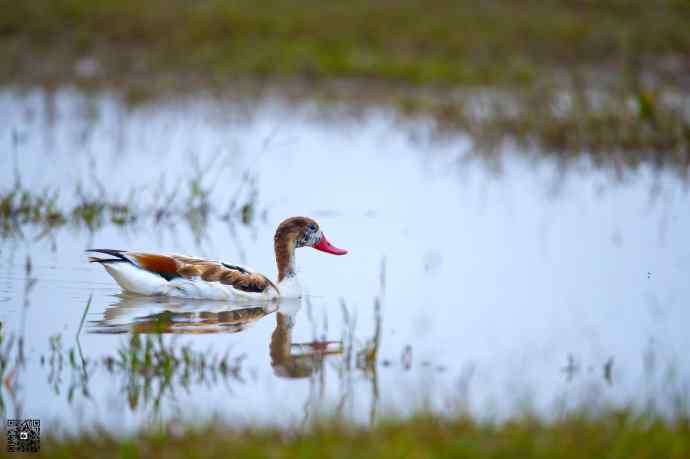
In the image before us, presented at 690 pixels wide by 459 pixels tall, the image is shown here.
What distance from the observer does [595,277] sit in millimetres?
8656

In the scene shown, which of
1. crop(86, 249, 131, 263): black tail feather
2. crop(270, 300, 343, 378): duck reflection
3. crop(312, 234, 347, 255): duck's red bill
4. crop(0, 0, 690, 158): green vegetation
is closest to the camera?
crop(270, 300, 343, 378): duck reflection

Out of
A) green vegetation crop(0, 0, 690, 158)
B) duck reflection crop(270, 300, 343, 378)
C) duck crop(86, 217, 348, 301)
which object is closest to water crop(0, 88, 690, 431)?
duck reflection crop(270, 300, 343, 378)

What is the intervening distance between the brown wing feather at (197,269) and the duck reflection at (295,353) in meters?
0.59

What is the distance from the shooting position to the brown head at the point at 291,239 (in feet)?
26.9

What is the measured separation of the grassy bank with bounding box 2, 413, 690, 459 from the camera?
4.26 metres

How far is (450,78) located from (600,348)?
13422mm

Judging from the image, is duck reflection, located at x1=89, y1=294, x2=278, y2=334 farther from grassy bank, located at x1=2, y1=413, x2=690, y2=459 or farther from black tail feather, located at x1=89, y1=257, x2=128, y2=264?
grassy bank, located at x1=2, y1=413, x2=690, y2=459

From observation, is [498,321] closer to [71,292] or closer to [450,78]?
[71,292]

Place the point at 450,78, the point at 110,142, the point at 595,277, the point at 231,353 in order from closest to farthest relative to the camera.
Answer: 1. the point at 231,353
2. the point at 595,277
3. the point at 110,142
4. the point at 450,78

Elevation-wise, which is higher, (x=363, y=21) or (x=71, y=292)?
(x=363, y=21)

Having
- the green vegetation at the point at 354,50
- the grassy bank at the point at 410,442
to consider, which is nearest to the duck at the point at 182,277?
the grassy bank at the point at 410,442

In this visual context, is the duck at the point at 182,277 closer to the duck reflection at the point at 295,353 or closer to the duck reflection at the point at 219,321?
the duck reflection at the point at 219,321

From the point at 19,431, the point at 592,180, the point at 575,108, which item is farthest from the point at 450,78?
the point at 19,431

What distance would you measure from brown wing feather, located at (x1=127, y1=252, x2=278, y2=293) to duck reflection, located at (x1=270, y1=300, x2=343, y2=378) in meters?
0.59
